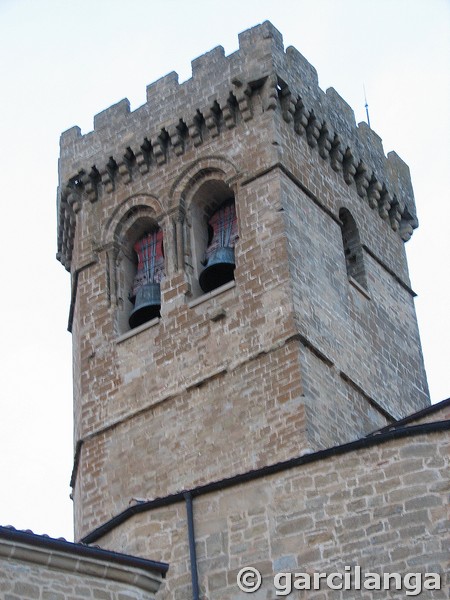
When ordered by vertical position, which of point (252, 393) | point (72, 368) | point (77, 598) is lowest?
point (77, 598)

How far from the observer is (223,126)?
25328 millimetres

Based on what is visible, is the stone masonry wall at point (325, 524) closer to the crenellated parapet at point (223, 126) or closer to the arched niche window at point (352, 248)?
the arched niche window at point (352, 248)

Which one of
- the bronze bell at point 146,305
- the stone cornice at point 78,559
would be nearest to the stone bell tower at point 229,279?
the bronze bell at point 146,305

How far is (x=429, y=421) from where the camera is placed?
18.4 metres

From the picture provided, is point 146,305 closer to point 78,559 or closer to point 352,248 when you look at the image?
point 352,248

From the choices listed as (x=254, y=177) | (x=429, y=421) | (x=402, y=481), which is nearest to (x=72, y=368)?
(x=254, y=177)

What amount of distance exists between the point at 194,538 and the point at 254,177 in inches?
330

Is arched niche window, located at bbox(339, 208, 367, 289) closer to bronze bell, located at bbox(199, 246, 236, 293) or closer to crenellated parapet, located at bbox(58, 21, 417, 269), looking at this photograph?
crenellated parapet, located at bbox(58, 21, 417, 269)

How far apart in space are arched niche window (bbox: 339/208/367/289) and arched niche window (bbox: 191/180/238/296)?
6.29 feet

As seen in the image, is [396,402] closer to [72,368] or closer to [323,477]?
[72,368]

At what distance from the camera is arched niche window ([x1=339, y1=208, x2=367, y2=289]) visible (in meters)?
25.5

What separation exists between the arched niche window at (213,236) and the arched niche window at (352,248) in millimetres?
1918

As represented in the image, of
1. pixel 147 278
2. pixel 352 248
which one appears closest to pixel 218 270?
pixel 147 278

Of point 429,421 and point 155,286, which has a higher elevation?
point 155,286
